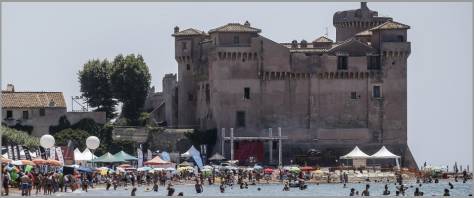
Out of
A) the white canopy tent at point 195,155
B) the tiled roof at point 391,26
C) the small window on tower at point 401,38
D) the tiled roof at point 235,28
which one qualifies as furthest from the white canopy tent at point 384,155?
the tiled roof at point 235,28

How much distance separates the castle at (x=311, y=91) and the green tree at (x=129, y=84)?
8.29m

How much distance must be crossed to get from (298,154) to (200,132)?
6.54m

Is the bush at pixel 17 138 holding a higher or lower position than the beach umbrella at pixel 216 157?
higher

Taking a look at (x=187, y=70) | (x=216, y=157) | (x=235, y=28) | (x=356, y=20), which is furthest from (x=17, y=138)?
(x=356, y=20)

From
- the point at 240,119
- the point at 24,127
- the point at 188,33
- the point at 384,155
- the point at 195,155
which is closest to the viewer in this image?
the point at 195,155

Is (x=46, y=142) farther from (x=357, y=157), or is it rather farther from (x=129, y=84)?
(x=129, y=84)

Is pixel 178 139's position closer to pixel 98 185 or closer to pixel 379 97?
pixel 379 97

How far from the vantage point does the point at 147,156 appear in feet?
353

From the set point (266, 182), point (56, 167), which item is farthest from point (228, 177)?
point (56, 167)

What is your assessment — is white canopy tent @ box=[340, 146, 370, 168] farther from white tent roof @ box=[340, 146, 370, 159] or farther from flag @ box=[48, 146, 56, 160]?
flag @ box=[48, 146, 56, 160]

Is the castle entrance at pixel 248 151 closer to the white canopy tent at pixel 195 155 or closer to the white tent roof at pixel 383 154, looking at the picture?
the white canopy tent at pixel 195 155

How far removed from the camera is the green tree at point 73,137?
4336 inches

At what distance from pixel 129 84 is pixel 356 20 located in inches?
662

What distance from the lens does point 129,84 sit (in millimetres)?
123250
